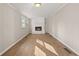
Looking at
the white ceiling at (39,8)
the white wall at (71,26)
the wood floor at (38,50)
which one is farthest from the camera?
the white ceiling at (39,8)

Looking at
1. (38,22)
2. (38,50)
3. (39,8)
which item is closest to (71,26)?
(38,50)

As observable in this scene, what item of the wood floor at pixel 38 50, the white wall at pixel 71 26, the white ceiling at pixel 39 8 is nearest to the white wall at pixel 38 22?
the white ceiling at pixel 39 8

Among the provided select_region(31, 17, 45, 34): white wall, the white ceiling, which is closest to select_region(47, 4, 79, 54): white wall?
the white ceiling

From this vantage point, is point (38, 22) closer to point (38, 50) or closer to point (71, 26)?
point (38, 50)

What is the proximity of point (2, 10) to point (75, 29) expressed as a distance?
7.01ft

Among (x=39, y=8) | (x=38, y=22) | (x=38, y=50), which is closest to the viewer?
(x=38, y=50)

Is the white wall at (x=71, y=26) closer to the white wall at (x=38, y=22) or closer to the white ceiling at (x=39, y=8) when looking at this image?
the white ceiling at (x=39, y=8)

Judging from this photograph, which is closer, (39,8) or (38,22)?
(39,8)

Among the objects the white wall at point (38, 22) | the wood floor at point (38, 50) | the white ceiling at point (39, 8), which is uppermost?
the white ceiling at point (39, 8)

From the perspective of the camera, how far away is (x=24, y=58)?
31.2 inches

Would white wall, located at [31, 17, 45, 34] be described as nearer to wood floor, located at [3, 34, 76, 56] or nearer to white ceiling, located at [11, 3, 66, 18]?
white ceiling, located at [11, 3, 66, 18]

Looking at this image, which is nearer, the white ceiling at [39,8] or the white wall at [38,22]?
the white ceiling at [39,8]

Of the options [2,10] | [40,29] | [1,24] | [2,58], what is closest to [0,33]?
[1,24]

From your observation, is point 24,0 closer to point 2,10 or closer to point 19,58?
point 19,58
